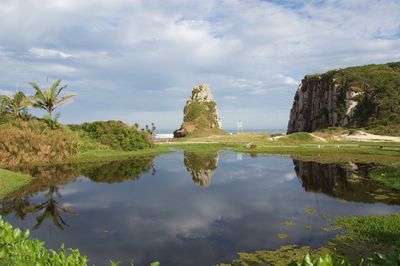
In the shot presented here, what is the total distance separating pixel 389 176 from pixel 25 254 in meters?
29.7

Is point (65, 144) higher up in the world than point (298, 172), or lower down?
higher up

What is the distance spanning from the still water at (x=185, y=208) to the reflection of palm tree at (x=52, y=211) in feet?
0.18

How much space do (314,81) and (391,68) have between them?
2353 centimetres

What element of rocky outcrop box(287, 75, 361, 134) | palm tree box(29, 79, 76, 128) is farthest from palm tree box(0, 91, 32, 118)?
rocky outcrop box(287, 75, 361, 134)

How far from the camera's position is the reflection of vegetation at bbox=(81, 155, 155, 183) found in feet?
113

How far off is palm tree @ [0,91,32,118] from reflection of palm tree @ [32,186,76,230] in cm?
3141

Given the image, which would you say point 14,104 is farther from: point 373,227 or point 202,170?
point 373,227

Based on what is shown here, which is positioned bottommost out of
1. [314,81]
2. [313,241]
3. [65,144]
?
[313,241]

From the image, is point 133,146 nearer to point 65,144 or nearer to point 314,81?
point 65,144

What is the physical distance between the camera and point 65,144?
45750 mm

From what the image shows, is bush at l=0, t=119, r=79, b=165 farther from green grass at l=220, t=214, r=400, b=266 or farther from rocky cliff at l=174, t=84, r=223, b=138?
rocky cliff at l=174, t=84, r=223, b=138

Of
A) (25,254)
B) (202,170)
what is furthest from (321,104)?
(25,254)

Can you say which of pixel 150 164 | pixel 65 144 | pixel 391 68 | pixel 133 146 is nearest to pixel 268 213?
pixel 150 164

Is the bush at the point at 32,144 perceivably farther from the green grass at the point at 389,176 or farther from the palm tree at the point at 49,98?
the green grass at the point at 389,176
